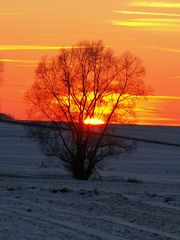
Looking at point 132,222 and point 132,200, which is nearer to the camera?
point 132,222

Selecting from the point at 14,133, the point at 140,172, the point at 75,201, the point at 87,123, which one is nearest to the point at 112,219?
the point at 75,201

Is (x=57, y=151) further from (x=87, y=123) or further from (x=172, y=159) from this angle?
(x=172, y=159)

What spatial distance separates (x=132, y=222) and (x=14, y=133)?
265 feet

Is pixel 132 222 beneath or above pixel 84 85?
beneath

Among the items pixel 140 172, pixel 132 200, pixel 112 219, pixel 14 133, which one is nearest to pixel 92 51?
pixel 140 172

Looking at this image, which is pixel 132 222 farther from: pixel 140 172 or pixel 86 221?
pixel 140 172

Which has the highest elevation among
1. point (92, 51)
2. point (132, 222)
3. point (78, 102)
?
point (92, 51)

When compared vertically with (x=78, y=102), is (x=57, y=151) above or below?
below

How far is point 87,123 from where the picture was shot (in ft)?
140

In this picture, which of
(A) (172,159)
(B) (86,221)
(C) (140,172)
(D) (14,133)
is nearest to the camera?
(B) (86,221)

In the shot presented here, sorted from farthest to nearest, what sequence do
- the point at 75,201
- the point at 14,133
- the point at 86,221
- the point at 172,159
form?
the point at 14,133 → the point at 172,159 → the point at 75,201 → the point at 86,221

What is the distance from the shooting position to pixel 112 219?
1831 cm

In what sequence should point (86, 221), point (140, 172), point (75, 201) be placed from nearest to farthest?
point (86, 221) < point (75, 201) < point (140, 172)

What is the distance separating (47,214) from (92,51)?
25430 millimetres
